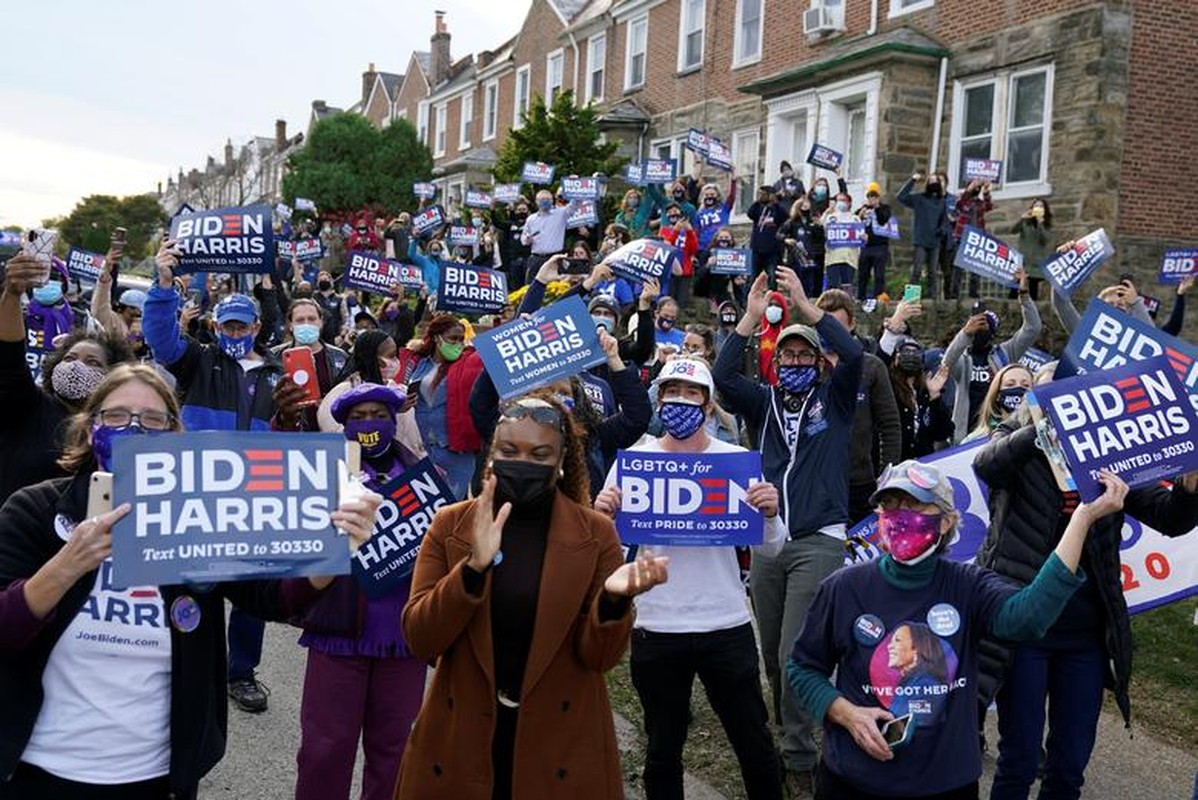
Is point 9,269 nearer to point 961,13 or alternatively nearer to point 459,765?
point 459,765

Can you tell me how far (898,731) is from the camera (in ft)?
11.6

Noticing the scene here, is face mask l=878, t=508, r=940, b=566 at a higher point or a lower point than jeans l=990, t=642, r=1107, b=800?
higher

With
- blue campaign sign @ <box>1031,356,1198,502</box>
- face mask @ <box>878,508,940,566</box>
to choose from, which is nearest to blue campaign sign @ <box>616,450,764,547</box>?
face mask @ <box>878,508,940,566</box>

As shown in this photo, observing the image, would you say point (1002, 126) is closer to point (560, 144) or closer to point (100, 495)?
point (560, 144)

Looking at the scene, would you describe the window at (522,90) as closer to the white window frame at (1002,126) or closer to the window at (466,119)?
the window at (466,119)

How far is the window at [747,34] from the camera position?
1035 inches

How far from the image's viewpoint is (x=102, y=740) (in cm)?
298

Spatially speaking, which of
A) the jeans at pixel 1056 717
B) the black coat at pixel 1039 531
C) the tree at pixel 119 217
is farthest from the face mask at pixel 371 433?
the tree at pixel 119 217

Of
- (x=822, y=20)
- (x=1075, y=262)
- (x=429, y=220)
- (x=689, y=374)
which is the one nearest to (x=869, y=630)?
(x=689, y=374)

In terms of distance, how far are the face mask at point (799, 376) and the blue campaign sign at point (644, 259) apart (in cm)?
379

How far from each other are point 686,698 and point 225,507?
2319 mm

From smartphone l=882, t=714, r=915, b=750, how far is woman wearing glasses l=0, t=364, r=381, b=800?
5.75 feet

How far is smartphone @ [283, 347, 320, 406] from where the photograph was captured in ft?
23.9

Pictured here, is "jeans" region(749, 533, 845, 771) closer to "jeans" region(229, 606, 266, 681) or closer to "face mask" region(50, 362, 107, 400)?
"jeans" region(229, 606, 266, 681)
